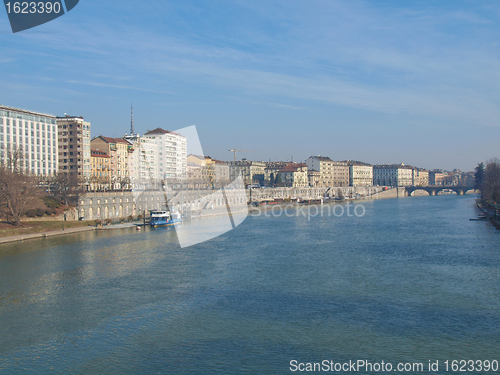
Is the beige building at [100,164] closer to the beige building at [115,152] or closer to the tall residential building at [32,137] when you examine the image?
the beige building at [115,152]

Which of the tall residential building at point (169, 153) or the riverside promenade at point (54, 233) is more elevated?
the tall residential building at point (169, 153)

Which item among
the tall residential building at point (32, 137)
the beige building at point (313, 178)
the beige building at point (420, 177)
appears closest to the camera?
the tall residential building at point (32, 137)

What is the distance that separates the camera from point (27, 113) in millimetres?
44562

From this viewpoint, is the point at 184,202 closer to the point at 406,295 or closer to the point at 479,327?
the point at 406,295

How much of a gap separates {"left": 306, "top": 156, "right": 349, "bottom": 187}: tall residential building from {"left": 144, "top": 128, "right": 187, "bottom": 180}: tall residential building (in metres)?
38.7

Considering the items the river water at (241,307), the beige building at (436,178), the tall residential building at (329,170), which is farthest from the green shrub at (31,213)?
the beige building at (436,178)

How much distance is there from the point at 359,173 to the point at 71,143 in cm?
Result: 8009

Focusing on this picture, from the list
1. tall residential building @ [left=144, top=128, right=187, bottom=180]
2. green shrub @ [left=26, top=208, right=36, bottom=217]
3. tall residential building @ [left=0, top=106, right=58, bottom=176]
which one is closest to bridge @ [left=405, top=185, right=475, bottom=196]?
tall residential building @ [left=144, top=128, right=187, bottom=180]

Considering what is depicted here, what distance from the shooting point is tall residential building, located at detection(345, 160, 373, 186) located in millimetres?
111938

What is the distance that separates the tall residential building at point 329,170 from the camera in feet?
337

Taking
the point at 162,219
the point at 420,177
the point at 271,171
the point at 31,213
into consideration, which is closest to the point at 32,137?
the point at 31,213

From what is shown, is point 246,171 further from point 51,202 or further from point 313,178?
point 51,202

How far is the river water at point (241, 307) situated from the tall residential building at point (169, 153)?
4524 cm

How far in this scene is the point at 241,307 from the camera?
41.8ft
